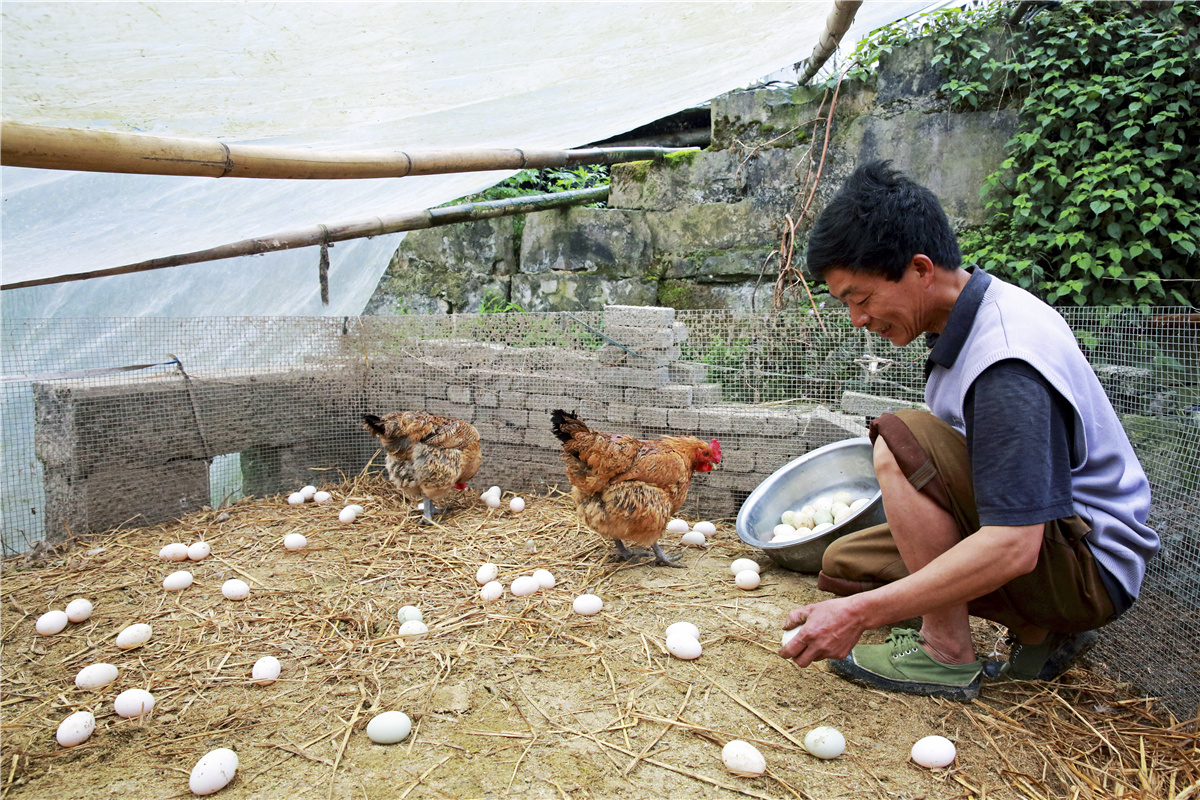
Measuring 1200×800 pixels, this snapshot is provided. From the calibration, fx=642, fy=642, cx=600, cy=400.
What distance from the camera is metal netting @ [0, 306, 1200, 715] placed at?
3410 millimetres

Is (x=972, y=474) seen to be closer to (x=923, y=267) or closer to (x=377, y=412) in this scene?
(x=923, y=267)

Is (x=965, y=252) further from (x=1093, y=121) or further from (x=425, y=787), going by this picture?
(x=425, y=787)

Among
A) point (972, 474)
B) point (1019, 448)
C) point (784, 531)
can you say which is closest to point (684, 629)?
point (784, 531)

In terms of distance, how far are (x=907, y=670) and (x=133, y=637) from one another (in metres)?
2.73

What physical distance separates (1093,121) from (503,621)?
442 cm

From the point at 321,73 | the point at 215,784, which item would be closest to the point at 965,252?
the point at 321,73

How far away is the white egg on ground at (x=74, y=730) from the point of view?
1825 millimetres

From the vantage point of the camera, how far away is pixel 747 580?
282 cm

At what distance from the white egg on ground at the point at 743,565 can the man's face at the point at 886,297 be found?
1.45 m

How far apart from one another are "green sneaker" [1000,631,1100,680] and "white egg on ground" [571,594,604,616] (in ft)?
4.63

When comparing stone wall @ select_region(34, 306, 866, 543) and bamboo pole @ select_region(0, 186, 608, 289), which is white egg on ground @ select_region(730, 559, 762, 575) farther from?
bamboo pole @ select_region(0, 186, 608, 289)

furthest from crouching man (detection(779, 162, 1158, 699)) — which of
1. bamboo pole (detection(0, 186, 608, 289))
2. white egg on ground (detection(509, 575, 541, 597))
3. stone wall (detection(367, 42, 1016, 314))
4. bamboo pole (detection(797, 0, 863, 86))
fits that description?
bamboo pole (detection(0, 186, 608, 289))

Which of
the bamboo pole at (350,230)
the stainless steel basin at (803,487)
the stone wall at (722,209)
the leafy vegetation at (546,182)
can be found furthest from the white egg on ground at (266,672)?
the leafy vegetation at (546,182)

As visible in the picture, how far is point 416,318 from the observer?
4.31m
